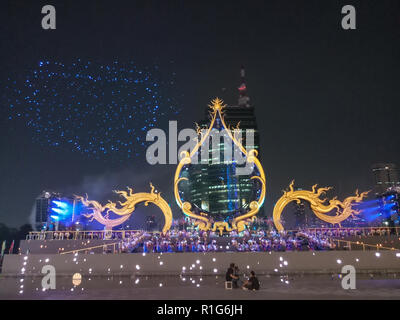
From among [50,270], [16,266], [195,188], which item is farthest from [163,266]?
[195,188]

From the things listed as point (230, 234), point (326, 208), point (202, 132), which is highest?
point (202, 132)

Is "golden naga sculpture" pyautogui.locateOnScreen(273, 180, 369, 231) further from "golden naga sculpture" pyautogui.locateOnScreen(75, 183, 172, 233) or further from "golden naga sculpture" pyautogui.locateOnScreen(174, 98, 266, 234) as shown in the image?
"golden naga sculpture" pyautogui.locateOnScreen(75, 183, 172, 233)

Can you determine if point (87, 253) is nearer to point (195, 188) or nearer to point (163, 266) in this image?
point (163, 266)

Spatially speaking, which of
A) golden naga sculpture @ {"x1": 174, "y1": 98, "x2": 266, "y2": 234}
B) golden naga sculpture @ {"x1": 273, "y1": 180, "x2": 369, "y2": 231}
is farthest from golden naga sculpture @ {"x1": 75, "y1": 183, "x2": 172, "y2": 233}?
golden naga sculpture @ {"x1": 273, "y1": 180, "x2": 369, "y2": 231}

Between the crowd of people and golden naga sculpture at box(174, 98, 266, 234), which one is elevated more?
golden naga sculpture at box(174, 98, 266, 234)

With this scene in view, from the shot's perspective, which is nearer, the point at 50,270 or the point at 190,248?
the point at 50,270

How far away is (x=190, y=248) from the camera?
18.2m

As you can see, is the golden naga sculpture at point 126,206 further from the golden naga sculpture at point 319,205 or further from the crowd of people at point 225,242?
the golden naga sculpture at point 319,205

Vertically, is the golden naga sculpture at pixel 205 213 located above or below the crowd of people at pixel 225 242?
above

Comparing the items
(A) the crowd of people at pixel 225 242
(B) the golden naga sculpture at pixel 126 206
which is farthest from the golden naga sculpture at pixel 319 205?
(B) the golden naga sculpture at pixel 126 206

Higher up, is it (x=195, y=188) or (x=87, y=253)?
(x=195, y=188)
